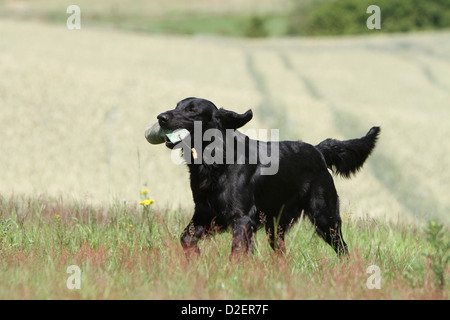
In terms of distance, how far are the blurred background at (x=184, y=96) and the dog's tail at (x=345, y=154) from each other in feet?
1.87

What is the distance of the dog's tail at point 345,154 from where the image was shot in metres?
6.14

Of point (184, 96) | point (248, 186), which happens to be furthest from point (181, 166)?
point (248, 186)

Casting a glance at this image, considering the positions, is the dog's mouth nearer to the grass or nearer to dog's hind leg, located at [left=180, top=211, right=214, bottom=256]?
dog's hind leg, located at [left=180, top=211, right=214, bottom=256]

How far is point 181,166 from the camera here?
10.4m

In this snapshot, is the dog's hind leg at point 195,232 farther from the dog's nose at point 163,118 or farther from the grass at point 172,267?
the dog's nose at point 163,118

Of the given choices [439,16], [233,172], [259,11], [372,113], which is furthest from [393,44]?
[259,11]

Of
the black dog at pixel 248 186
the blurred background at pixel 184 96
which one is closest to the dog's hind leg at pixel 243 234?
the black dog at pixel 248 186

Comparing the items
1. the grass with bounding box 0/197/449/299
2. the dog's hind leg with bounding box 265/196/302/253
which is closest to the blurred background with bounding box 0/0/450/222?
the dog's hind leg with bounding box 265/196/302/253

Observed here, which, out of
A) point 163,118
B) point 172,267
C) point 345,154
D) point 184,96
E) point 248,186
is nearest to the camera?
point 172,267

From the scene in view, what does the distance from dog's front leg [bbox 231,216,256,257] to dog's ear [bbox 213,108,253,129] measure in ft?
2.51

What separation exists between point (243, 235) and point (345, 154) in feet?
6.06

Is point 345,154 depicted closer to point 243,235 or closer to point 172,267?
point 243,235

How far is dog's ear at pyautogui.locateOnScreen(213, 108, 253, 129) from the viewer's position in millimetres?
4943

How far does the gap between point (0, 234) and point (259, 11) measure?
165 feet
